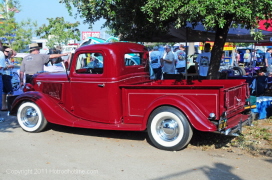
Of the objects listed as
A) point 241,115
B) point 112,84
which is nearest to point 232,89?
point 241,115

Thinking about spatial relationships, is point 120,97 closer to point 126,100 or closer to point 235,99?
point 126,100

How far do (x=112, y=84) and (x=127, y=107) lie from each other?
485mm

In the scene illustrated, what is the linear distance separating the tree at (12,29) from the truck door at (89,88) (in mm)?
14546

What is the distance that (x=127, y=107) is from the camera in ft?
18.4

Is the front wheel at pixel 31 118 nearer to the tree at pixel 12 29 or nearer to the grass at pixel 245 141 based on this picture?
the grass at pixel 245 141

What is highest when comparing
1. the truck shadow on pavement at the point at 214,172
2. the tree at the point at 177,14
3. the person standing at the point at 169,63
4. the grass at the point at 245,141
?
the tree at the point at 177,14

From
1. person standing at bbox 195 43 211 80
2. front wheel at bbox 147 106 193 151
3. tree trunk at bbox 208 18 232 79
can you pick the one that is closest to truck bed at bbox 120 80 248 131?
front wheel at bbox 147 106 193 151

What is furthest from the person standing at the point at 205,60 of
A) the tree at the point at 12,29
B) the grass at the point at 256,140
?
the tree at the point at 12,29

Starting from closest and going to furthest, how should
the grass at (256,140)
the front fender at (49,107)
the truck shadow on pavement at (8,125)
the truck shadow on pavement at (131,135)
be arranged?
1. the grass at (256,140)
2. the truck shadow on pavement at (131,135)
3. the front fender at (49,107)
4. the truck shadow on pavement at (8,125)

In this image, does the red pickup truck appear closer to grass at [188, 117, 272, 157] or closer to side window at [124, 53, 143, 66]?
side window at [124, 53, 143, 66]

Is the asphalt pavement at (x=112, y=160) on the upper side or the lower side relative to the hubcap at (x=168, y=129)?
lower

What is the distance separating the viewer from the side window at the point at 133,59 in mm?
6077

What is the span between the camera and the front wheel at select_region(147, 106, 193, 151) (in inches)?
198

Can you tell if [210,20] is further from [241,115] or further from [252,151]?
[252,151]
